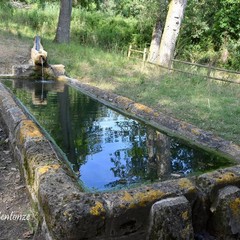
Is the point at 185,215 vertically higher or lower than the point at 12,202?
higher

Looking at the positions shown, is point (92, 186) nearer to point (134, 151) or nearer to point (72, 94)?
point (134, 151)

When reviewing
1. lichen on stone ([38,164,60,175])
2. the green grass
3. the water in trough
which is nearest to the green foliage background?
the green grass

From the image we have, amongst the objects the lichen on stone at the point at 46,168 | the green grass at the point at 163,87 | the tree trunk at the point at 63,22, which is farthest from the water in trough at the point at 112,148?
the tree trunk at the point at 63,22

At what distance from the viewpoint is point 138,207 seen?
2445 millimetres

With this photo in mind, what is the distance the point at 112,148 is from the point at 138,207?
72.3 inches

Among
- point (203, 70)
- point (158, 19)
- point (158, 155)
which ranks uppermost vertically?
point (158, 19)

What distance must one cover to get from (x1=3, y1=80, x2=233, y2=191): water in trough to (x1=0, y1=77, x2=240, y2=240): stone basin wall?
0.67 m

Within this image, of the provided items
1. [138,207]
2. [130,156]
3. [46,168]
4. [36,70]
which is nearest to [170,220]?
[138,207]

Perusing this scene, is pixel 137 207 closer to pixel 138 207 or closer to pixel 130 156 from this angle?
pixel 138 207

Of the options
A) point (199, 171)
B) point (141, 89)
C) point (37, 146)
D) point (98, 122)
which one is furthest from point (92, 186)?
point (141, 89)

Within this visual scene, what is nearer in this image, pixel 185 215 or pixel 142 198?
pixel 185 215

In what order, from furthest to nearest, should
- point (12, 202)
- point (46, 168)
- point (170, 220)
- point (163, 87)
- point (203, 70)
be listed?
point (203, 70)
point (163, 87)
point (12, 202)
point (46, 168)
point (170, 220)

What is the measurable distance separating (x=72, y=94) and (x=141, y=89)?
181 cm

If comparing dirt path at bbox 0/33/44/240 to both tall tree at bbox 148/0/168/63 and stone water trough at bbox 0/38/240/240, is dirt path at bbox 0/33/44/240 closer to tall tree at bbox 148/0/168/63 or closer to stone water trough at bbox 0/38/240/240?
stone water trough at bbox 0/38/240/240
